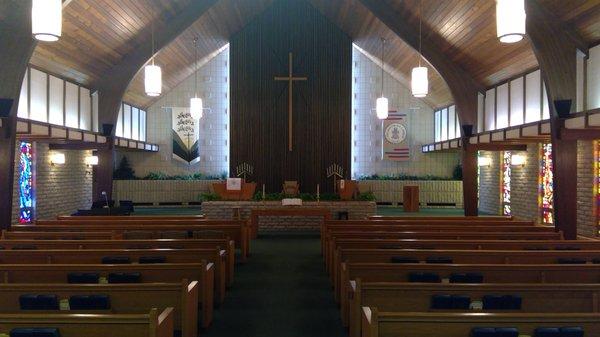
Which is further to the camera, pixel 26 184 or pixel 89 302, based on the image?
pixel 26 184

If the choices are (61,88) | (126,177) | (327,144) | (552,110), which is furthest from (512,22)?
(126,177)

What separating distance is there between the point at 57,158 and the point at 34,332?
12.4 meters

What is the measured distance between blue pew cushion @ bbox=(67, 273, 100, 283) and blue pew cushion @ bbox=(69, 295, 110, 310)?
0.80 m

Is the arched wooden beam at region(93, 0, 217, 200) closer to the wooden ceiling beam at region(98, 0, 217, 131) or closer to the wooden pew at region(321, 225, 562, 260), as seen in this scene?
the wooden ceiling beam at region(98, 0, 217, 131)

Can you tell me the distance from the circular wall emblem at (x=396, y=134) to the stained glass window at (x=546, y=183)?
7025 millimetres

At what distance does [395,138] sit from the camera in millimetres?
19781

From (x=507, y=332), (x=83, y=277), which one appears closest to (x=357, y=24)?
(x=83, y=277)

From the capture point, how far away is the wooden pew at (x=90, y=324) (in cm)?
298

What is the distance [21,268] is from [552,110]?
8557mm

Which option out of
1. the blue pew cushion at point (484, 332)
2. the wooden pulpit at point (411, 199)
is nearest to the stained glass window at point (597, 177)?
the wooden pulpit at point (411, 199)

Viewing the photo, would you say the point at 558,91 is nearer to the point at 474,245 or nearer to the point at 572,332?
the point at 474,245

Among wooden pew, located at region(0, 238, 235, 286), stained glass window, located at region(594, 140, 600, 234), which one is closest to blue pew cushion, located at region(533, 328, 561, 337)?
wooden pew, located at region(0, 238, 235, 286)

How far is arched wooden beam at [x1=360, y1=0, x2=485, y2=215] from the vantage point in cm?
1296

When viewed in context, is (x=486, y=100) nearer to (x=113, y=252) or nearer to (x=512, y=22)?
(x=512, y=22)
